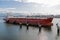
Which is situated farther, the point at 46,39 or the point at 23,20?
the point at 23,20

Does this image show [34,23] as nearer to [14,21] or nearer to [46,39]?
[14,21]

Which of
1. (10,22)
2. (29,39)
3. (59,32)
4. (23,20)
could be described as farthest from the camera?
(10,22)

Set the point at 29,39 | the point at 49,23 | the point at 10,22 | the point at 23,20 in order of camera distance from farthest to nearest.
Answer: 1. the point at 10,22
2. the point at 23,20
3. the point at 49,23
4. the point at 29,39

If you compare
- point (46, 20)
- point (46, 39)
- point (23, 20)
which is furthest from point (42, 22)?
point (46, 39)

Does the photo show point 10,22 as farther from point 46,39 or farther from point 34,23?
point 46,39

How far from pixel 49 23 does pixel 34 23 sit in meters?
2.33

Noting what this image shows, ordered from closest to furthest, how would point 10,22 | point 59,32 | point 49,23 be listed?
point 59,32
point 49,23
point 10,22

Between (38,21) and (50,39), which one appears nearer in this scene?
(50,39)

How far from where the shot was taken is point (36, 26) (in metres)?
26.9

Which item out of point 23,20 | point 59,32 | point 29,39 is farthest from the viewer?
Result: point 23,20

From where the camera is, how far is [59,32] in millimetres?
19469

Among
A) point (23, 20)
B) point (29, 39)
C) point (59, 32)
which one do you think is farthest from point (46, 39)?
point (23, 20)

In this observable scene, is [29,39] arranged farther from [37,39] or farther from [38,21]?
[38,21]

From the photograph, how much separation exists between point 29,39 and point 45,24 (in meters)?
9.76
